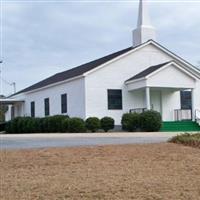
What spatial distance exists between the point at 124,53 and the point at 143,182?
2772 centimetres

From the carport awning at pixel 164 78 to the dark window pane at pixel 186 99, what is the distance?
2797mm

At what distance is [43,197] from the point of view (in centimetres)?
793

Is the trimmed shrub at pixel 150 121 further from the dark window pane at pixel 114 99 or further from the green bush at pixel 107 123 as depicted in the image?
the dark window pane at pixel 114 99

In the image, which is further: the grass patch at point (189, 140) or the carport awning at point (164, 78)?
the carport awning at point (164, 78)

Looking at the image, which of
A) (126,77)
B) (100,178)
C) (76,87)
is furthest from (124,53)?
(100,178)

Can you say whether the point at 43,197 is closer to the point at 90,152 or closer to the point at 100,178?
the point at 100,178

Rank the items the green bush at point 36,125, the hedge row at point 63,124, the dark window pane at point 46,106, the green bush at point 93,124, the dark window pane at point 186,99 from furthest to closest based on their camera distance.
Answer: the dark window pane at point 46,106, the dark window pane at point 186,99, the green bush at point 36,125, the green bush at point 93,124, the hedge row at point 63,124

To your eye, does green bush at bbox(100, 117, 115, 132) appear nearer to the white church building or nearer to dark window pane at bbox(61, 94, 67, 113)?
the white church building

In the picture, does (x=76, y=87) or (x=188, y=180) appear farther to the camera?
(x=76, y=87)

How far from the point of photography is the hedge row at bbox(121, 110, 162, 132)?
1229 inches

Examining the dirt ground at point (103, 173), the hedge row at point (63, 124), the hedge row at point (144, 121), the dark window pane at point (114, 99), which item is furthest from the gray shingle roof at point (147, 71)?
the dirt ground at point (103, 173)

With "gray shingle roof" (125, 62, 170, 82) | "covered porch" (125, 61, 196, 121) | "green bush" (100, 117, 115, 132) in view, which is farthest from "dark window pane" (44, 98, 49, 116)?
"green bush" (100, 117, 115, 132)

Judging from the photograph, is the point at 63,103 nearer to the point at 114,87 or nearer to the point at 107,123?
the point at 114,87

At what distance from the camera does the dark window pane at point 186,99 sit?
38750 mm
